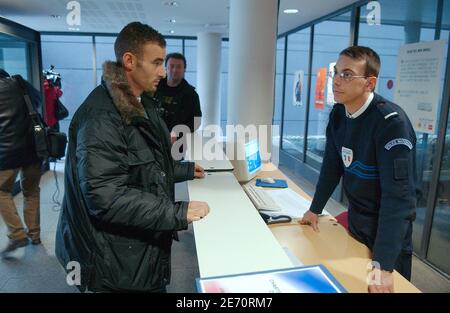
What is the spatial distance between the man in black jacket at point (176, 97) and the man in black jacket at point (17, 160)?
3.72 feet

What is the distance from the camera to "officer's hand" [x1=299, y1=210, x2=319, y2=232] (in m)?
1.82

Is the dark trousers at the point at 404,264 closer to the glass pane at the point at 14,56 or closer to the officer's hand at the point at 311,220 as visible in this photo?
the officer's hand at the point at 311,220

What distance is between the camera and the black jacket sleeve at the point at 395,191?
1.25m

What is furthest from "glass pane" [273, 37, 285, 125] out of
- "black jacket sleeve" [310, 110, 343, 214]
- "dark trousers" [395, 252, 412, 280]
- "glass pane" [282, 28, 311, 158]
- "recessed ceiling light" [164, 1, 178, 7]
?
"dark trousers" [395, 252, 412, 280]

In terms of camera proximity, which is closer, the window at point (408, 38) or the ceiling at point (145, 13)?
the window at point (408, 38)

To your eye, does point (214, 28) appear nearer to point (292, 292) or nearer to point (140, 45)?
point (140, 45)

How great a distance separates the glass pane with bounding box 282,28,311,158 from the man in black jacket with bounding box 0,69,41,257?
4.26m

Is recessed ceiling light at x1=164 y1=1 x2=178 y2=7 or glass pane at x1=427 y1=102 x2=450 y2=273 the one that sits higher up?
recessed ceiling light at x1=164 y1=1 x2=178 y2=7

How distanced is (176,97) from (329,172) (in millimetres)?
1783

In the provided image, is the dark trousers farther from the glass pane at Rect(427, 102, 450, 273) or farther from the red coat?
the red coat

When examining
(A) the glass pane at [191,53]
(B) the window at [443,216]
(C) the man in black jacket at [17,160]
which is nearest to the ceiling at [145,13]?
(B) the window at [443,216]
